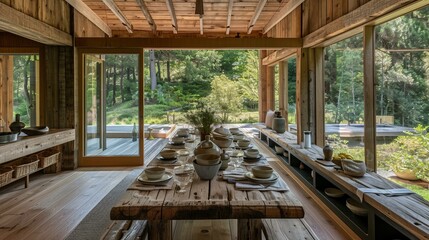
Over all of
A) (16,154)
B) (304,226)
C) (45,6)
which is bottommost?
(304,226)

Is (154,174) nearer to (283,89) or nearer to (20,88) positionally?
(283,89)

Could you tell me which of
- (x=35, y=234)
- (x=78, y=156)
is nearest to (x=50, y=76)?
(x=78, y=156)

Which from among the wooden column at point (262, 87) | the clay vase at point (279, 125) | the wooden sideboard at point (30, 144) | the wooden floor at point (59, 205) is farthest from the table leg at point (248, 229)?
the wooden column at point (262, 87)

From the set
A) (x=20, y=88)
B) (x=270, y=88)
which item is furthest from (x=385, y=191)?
(x=20, y=88)

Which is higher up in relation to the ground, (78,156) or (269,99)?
(269,99)

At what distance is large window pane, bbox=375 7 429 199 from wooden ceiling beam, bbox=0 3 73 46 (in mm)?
3984

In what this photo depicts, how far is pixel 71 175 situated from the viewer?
4527 millimetres

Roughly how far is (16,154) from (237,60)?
11018 millimetres

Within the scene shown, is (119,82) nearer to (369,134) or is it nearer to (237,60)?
(369,134)

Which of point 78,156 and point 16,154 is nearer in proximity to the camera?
point 16,154

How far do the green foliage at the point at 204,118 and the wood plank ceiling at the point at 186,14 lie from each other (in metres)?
2.42

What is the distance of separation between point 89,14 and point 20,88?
2483mm


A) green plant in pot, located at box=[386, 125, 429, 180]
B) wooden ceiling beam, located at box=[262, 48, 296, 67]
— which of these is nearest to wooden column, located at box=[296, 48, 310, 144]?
wooden ceiling beam, located at box=[262, 48, 296, 67]

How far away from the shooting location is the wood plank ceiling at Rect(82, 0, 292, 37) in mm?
5066
